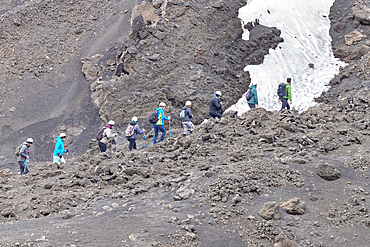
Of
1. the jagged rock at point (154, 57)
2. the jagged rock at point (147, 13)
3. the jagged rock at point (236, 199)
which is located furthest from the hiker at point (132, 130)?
the jagged rock at point (147, 13)

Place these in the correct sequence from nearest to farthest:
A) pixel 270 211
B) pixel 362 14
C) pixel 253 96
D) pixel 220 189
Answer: pixel 270 211
pixel 220 189
pixel 253 96
pixel 362 14

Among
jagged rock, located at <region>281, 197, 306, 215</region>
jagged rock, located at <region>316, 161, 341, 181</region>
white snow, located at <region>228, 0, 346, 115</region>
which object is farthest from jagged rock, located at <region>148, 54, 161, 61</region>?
jagged rock, located at <region>281, 197, 306, 215</region>

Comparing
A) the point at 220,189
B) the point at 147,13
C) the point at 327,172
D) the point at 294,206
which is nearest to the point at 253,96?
the point at 327,172

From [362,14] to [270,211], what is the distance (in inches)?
774

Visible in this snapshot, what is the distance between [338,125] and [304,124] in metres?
1.02

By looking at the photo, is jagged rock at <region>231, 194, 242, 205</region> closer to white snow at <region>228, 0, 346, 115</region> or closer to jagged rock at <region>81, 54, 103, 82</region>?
white snow at <region>228, 0, 346, 115</region>

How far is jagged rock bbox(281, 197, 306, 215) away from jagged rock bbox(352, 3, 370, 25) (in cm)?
1881

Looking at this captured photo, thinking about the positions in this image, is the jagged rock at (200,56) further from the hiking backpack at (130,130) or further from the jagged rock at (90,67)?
the hiking backpack at (130,130)

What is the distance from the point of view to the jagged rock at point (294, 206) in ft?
20.1

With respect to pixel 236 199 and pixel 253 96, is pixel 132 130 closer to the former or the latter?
pixel 253 96

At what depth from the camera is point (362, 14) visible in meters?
21.1

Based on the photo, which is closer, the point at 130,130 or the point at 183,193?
the point at 183,193

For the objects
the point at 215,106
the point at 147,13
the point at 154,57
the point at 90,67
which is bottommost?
the point at 215,106

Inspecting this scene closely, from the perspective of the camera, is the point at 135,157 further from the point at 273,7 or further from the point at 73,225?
the point at 273,7
